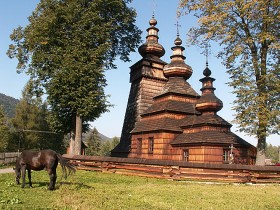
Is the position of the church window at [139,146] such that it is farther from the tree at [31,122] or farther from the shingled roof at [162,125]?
the tree at [31,122]

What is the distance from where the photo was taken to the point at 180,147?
79.7ft

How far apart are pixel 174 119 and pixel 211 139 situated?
538 centimetres

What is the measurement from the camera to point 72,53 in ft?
77.4

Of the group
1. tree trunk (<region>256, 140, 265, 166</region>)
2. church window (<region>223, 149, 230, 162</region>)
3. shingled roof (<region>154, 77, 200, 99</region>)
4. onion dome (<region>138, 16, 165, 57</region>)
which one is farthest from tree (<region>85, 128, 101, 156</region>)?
tree trunk (<region>256, 140, 265, 166</region>)

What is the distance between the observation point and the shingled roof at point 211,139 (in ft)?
71.5

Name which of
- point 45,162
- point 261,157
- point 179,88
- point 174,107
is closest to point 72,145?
point 174,107

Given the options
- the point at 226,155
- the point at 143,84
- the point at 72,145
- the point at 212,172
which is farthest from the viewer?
the point at 143,84

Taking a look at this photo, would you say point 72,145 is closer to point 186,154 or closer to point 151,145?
point 151,145

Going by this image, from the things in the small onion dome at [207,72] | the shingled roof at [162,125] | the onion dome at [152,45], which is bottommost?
the shingled roof at [162,125]

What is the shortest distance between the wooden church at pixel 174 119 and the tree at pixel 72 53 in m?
5.73

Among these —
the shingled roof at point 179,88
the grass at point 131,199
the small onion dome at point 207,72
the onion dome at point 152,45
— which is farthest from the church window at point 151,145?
the grass at point 131,199

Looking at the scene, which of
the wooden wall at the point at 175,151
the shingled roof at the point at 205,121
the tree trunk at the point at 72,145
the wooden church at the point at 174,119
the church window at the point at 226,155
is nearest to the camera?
the wooden wall at the point at 175,151

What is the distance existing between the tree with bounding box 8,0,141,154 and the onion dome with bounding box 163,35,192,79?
7455 millimetres

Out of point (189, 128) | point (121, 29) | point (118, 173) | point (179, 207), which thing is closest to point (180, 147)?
point (189, 128)
